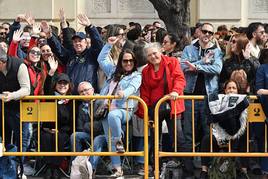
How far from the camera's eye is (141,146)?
10.7 m

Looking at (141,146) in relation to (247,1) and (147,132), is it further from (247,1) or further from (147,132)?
(247,1)

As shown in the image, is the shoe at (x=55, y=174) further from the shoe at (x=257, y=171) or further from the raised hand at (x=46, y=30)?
the shoe at (x=257, y=171)

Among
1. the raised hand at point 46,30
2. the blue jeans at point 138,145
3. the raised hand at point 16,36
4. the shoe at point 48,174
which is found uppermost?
the raised hand at point 46,30

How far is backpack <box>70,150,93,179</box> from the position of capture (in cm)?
1033

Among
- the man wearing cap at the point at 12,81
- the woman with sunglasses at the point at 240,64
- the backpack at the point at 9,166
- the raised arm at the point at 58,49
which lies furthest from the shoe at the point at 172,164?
the raised arm at the point at 58,49

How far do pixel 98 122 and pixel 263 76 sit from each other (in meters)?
2.38

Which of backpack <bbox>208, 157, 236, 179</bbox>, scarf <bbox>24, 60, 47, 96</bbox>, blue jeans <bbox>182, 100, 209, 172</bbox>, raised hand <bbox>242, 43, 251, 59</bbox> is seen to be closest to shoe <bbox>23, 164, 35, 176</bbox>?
scarf <bbox>24, 60, 47, 96</bbox>

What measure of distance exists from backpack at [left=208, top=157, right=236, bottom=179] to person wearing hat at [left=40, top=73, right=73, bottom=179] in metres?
2.07

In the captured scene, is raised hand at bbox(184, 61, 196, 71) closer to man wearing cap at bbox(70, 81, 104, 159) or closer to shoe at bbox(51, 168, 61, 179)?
man wearing cap at bbox(70, 81, 104, 159)

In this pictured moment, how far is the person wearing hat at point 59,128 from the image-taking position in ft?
34.3

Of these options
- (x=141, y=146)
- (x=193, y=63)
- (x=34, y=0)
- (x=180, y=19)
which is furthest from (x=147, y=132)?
(x=34, y=0)

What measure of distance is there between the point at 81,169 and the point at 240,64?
2814 mm

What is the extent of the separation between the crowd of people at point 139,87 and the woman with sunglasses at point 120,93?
1cm

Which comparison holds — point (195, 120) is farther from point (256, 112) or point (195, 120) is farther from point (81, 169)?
point (81, 169)
